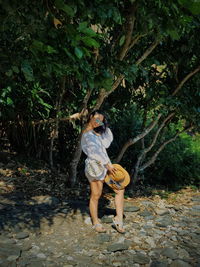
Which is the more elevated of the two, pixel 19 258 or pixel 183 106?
pixel 183 106

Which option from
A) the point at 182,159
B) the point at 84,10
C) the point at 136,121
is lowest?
the point at 182,159

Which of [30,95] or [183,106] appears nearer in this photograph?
[183,106]

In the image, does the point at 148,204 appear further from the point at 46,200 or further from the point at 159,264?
the point at 159,264

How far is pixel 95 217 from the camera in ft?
14.7

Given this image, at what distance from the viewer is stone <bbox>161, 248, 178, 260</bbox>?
3.91 m

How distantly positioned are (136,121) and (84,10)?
4.57 meters

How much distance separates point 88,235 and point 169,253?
3.15 ft

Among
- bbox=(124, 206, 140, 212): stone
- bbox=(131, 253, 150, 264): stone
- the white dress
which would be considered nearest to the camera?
bbox=(131, 253, 150, 264): stone

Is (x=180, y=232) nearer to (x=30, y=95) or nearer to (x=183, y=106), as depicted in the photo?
(x=183, y=106)

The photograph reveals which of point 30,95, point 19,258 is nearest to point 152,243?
point 19,258

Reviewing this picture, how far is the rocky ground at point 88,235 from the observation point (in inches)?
147

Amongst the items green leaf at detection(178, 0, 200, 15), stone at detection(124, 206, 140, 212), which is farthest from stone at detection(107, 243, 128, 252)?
green leaf at detection(178, 0, 200, 15)

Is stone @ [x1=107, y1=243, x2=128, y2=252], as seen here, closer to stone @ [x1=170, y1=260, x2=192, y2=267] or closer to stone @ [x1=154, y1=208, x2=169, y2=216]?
stone @ [x1=170, y1=260, x2=192, y2=267]

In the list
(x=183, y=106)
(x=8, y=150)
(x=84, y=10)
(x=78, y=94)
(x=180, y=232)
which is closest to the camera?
(x=84, y=10)
